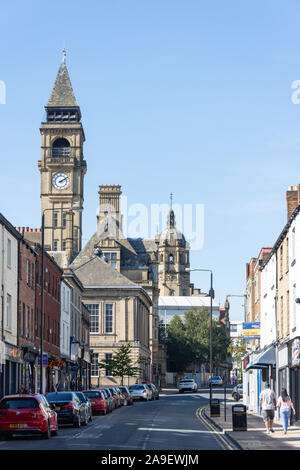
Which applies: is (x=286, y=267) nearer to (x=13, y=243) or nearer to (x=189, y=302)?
(x=13, y=243)

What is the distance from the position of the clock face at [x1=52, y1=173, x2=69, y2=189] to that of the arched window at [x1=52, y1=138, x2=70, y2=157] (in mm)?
3618

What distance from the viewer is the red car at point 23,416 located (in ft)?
89.7

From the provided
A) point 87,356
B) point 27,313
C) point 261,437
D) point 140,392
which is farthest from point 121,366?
point 261,437

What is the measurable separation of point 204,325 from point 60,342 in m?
81.9

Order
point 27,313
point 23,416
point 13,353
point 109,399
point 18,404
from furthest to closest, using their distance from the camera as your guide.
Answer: point 27,313 → point 109,399 → point 13,353 → point 18,404 → point 23,416

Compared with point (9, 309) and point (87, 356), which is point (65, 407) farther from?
point (87, 356)

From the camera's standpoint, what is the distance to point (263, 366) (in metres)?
45.8

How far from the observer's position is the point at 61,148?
147m

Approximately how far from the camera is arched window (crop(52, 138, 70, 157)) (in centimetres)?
14700

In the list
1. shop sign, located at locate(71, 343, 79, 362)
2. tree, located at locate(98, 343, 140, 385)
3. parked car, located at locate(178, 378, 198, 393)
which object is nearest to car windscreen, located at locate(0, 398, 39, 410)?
shop sign, located at locate(71, 343, 79, 362)

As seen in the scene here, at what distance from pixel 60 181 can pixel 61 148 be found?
5955mm

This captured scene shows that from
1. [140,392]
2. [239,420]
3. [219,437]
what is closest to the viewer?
[219,437]

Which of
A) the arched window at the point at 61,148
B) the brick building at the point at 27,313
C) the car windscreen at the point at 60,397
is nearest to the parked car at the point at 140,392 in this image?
the brick building at the point at 27,313

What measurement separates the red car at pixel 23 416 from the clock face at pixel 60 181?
390 feet
